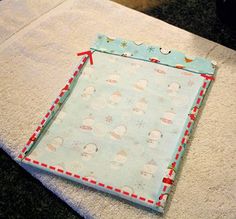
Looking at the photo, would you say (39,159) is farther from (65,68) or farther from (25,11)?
(25,11)

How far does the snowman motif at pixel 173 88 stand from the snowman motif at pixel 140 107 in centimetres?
6

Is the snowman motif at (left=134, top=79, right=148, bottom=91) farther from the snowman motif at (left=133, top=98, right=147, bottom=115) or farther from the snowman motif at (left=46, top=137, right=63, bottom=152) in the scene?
the snowman motif at (left=46, top=137, right=63, bottom=152)

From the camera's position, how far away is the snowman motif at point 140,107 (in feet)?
2.33

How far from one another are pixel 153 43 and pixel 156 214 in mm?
461

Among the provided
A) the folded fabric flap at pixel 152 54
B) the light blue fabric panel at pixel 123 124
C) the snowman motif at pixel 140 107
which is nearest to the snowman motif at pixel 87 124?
the light blue fabric panel at pixel 123 124

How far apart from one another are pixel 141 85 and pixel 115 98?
0.07 metres

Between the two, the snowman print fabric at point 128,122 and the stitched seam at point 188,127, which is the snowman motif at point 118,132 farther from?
the stitched seam at point 188,127

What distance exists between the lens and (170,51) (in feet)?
2.65

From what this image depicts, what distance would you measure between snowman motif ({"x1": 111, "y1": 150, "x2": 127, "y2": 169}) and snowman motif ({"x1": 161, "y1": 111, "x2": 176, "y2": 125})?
115mm

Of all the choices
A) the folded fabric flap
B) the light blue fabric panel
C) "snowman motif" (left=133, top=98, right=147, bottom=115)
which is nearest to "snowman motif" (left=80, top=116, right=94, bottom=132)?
the light blue fabric panel

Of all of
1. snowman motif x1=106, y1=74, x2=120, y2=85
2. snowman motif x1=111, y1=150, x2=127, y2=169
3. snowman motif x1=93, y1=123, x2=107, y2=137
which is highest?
snowman motif x1=106, y1=74, x2=120, y2=85

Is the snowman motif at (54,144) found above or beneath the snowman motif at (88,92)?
beneath

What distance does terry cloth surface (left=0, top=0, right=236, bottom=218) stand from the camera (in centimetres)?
60

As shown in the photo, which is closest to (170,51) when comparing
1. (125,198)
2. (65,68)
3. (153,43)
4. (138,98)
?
(153,43)
